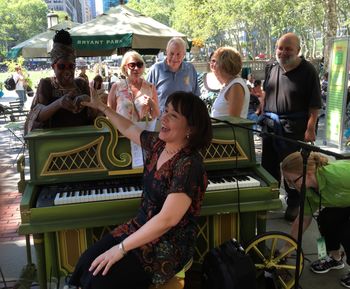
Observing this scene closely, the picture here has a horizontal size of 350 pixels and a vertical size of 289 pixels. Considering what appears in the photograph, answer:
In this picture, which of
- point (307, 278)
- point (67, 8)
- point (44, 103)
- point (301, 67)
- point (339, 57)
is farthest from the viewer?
point (67, 8)

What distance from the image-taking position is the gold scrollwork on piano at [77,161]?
2576 millimetres

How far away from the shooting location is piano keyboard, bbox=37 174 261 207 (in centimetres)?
242

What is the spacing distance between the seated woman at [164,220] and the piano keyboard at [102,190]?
264 mm

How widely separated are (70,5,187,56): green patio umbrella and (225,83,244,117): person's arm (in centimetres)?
283

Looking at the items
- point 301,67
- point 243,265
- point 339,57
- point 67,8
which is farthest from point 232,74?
point 67,8

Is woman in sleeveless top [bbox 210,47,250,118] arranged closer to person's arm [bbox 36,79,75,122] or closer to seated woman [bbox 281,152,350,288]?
seated woman [bbox 281,152,350,288]

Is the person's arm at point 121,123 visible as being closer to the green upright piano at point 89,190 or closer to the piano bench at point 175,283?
the green upright piano at point 89,190

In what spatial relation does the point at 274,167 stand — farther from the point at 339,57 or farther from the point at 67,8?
the point at 67,8

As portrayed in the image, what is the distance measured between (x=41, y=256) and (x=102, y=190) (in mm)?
552

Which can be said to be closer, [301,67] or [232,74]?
[232,74]

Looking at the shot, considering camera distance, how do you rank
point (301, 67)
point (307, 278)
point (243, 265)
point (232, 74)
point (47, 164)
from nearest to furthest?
point (243, 265)
point (47, 164)
point (307, 278)
point (232, 74)
point (301, 67)

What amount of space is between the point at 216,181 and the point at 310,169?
25.3 inches

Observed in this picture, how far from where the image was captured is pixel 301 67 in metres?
3.82

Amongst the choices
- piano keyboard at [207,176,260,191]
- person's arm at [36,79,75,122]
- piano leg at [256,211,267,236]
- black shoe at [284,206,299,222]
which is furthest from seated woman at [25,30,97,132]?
black shoe at [284,206,299,222]
